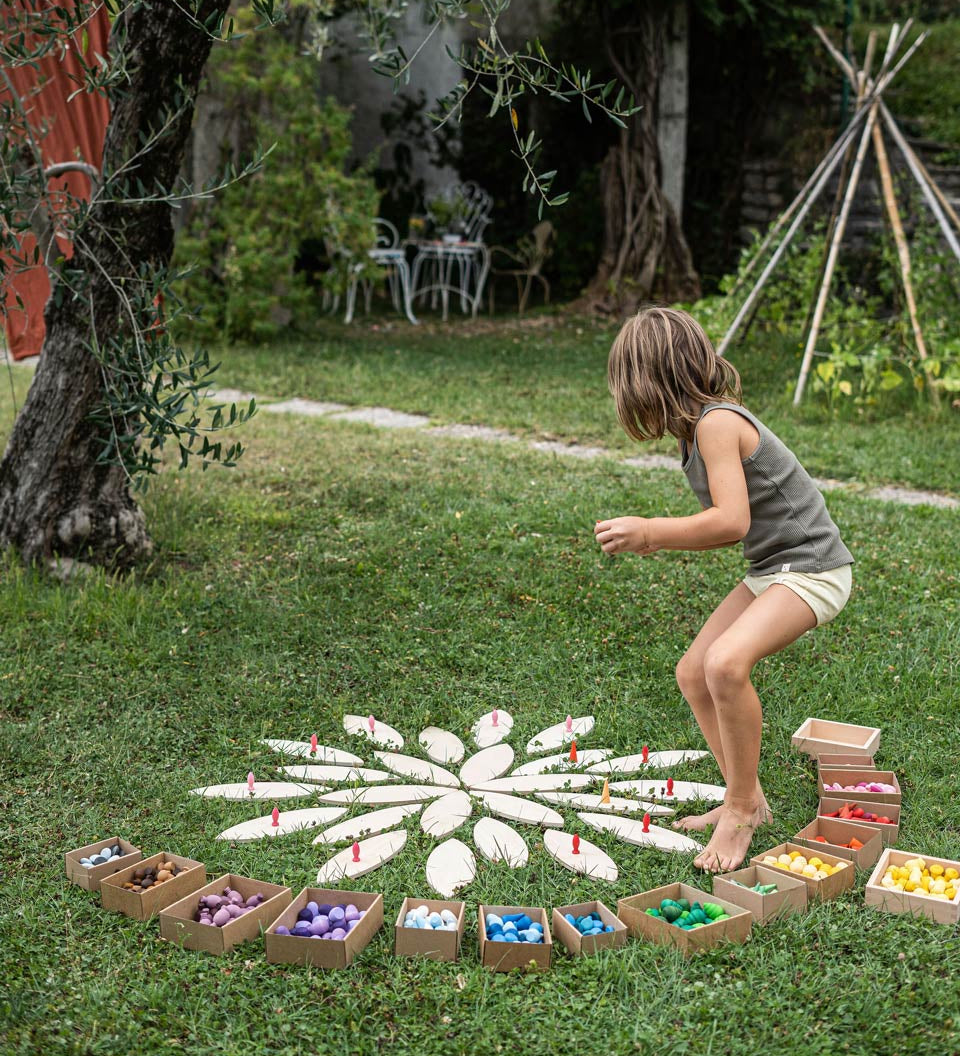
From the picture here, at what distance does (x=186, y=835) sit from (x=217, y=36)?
6.96 feet

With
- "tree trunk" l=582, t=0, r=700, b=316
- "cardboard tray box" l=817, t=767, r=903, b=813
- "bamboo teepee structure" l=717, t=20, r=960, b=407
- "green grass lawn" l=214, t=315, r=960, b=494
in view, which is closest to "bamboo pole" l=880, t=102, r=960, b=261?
"bamboo teepee structure" l=717, t=20, r=960, b=407

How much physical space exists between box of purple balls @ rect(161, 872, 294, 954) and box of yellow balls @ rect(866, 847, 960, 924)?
135 cm

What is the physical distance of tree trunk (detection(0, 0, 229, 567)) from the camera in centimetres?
420

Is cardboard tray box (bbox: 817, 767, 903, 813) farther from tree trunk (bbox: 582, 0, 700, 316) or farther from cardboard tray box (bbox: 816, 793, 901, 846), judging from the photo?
tree trunk (bbox: 582, 0, 700, 316)

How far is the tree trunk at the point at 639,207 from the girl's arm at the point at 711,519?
9.19 metres

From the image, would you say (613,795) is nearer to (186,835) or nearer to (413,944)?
(413,944)

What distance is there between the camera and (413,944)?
235cm

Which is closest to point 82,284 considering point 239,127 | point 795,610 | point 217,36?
point 217,36

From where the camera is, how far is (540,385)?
849 centimetres

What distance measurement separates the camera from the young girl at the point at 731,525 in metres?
2.57

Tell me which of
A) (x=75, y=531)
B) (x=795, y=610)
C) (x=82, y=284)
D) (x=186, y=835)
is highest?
(x=82, y=284)

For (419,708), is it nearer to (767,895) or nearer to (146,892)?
(146,892)

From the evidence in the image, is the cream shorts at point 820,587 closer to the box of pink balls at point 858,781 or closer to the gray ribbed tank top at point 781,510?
the gray ribbed tank top at point 781,510

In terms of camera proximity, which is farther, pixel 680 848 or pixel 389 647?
pixel 389 647
